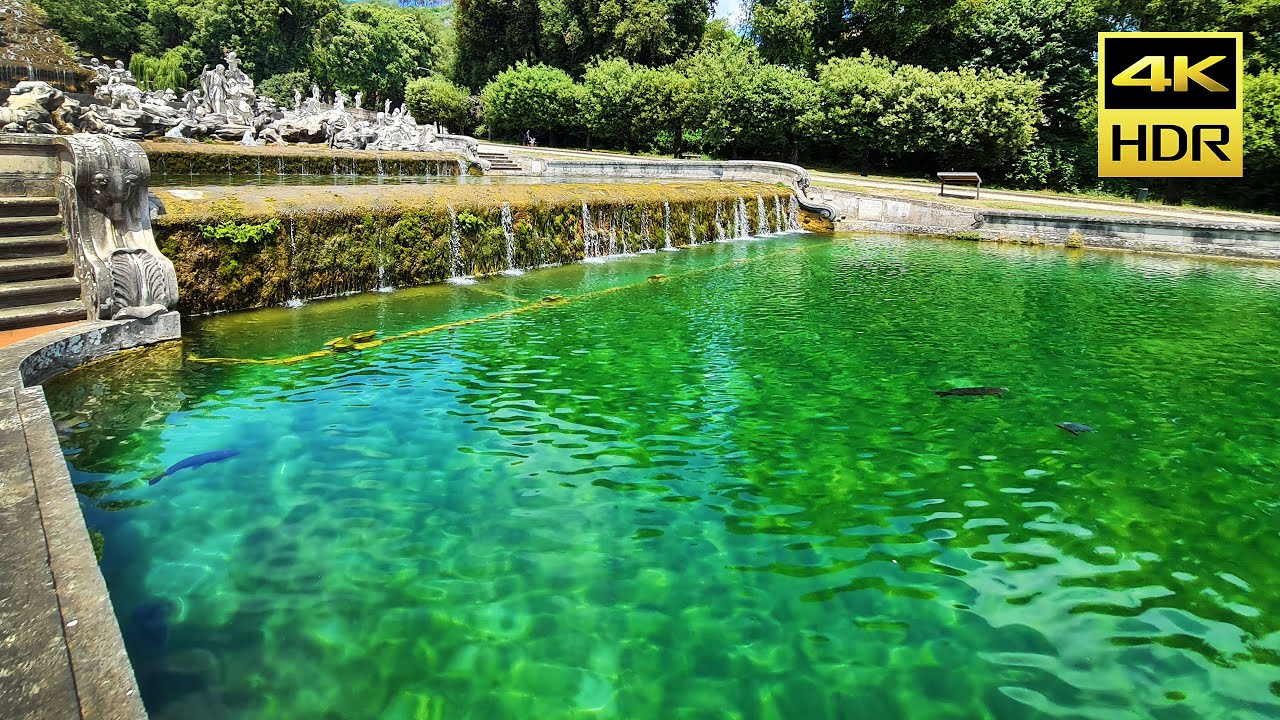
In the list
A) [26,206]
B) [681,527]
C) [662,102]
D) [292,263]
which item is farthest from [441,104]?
[681,527]

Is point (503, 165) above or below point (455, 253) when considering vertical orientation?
above

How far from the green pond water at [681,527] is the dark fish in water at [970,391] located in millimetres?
213

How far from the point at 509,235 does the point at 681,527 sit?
11.0 meters

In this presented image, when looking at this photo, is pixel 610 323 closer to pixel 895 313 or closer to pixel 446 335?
pixel 446 335

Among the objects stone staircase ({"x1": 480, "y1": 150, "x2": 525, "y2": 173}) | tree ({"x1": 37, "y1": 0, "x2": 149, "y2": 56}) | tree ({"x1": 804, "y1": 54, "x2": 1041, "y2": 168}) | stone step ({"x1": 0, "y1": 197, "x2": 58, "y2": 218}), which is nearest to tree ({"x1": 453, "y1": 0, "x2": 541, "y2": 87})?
tree ({"x1": 804, "y1": 54, "x2": 1041, "y2": 168})

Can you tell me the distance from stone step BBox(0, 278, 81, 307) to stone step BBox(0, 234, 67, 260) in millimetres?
467

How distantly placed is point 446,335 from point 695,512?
565cm

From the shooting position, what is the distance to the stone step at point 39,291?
25.7 feet

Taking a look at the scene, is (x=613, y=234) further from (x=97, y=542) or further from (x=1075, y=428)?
(x=97, y=542)

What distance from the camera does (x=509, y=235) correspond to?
14.8m

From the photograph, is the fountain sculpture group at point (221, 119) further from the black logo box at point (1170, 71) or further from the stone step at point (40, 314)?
the black logo box at point (1170, 71)

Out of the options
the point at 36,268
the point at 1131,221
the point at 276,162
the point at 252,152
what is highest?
the point at 252,152

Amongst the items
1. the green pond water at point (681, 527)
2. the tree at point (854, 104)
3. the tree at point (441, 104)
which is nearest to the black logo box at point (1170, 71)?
the tree at point (854, 104)

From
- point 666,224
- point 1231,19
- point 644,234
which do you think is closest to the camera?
point 644,234
